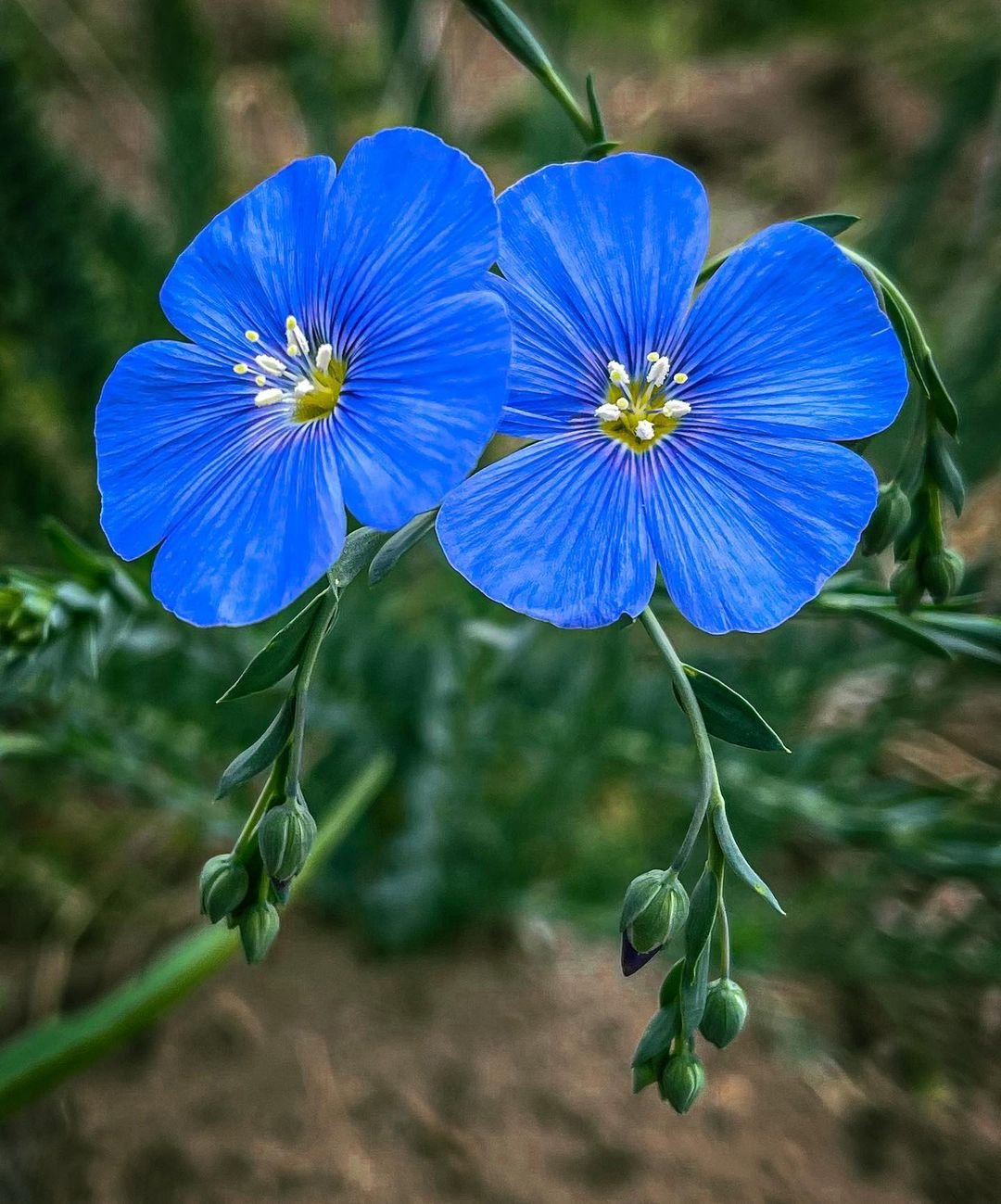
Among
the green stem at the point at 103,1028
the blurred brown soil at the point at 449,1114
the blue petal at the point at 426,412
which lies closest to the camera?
the blue petal at the point at 426,412

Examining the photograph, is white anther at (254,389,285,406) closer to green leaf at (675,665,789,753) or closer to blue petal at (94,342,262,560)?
blue petal at (94,342,262,560)

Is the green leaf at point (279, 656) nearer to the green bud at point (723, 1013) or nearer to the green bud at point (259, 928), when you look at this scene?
the green bud at point (259, 928)

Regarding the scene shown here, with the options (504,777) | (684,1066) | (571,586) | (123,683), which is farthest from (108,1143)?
(571,586)

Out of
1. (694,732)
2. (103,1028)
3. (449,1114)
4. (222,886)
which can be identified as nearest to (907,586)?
(694,732)

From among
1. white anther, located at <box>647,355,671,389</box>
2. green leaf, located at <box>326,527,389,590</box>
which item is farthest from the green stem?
white anther, located at <box>647,355,671,389</box>

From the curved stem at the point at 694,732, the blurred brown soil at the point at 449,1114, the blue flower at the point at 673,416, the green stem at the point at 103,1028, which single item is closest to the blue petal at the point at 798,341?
the blue flower at the point at 673,416

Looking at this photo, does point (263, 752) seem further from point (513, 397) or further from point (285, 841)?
point (513, 397)

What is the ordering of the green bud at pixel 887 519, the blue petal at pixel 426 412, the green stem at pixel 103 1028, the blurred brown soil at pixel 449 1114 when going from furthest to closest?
the blurred brown soil at pixel 449 1114, the green stem at pixel 103 1028, the green bud at pixel 887 519, the blue petal at pixel 426 412

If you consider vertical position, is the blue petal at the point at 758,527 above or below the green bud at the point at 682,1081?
above
